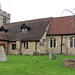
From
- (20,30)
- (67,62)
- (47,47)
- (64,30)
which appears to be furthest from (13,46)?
Answer: (67,62)

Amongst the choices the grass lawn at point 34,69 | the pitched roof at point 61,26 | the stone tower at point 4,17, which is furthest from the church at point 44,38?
the grass lawn at point 34,69

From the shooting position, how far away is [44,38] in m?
25.2

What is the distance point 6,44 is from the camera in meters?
26.6

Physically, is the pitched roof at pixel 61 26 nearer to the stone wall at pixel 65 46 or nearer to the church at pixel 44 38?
the church at pixel 44 38

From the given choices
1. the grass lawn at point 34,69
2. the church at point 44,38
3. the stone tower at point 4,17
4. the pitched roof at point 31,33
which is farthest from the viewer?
the stone tower at point 4,17

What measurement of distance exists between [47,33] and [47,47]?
3119 mm

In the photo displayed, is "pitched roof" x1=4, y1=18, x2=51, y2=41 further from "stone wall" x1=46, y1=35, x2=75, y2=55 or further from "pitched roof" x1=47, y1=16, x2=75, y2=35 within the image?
"stone wall" x1=46, y1=35, x2=75, y2=55

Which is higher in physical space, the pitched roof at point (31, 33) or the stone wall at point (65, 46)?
the pitched roof at point (31, 33)

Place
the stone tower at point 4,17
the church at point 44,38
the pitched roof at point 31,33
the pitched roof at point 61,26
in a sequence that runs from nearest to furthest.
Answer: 1. the church at point 44,38
2. the pitched roof at point 61,26
3. the pitched roof at point 31,33
4. the stone tower at point 4,17

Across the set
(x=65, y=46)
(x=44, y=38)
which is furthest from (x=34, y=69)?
(x=44, y=38)

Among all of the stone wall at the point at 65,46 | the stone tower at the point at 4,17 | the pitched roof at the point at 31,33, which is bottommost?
the stone wall at the point at 65,46

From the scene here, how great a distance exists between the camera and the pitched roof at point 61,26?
24319 mm

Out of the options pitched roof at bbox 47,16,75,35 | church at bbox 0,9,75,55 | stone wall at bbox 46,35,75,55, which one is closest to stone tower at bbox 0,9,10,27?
church at bbox 0,9,75,55

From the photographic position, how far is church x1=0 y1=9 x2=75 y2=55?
23.8 meters
